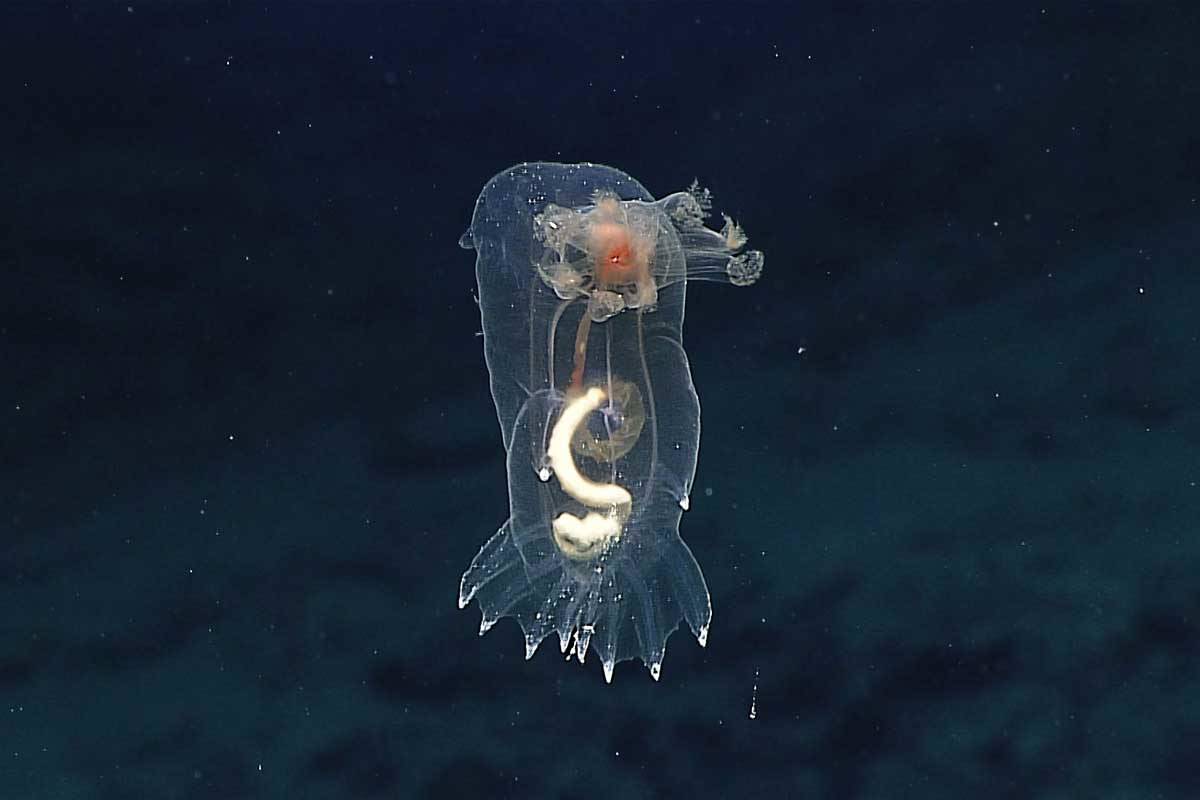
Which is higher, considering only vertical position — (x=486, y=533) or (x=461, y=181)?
(x=461, y=181)

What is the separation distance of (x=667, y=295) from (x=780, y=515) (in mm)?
4142

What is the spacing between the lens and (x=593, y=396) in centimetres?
544

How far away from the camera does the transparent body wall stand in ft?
17.0

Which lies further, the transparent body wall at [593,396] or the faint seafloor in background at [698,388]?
the faint seafloor in background at [698,388]

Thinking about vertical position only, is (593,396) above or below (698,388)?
below

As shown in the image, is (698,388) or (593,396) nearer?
(593,396)

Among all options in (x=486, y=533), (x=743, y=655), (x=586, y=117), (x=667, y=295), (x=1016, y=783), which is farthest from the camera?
(x=1016, y=783)

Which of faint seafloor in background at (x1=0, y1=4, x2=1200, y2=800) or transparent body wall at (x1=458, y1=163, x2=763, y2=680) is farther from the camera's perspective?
faint seafloor in background at (x1=0, y1=4, x2=1200, y2=800)

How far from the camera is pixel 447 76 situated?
7.20 meters

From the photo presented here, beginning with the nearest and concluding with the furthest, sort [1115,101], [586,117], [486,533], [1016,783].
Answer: [586,117], [1115,101], [486,533], [1016,783]

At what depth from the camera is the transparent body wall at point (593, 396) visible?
519 centimetres

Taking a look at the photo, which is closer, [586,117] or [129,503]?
[586,117]

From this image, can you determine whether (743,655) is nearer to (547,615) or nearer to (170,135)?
(547,615)

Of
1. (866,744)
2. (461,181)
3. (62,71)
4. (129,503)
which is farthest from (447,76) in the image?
(866,744)
